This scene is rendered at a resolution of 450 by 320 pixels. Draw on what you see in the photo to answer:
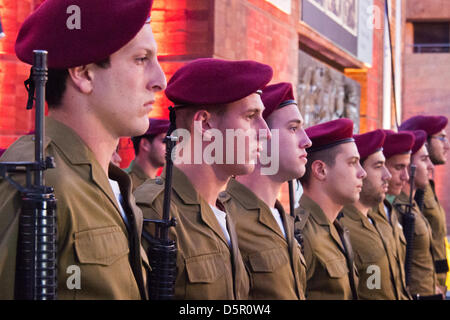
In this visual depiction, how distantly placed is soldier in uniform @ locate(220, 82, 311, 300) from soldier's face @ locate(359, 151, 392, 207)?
1.47 metres

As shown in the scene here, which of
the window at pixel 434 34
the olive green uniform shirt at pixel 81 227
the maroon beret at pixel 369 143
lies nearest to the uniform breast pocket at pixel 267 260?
the olive green uniform shirt at pixel 81 227

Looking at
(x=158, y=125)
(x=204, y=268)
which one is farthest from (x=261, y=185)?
(x=158, y=125)

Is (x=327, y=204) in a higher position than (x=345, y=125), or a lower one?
lower

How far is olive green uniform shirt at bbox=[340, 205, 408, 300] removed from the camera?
4688 mm

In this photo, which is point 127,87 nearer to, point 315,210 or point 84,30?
point 84,30

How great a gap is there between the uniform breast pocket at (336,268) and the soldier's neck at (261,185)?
1.89ft

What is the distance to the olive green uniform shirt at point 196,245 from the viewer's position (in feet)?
8.79

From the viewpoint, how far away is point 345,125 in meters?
4.40

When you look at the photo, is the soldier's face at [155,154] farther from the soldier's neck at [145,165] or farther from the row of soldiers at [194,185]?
the row of soldiers at [194,185]

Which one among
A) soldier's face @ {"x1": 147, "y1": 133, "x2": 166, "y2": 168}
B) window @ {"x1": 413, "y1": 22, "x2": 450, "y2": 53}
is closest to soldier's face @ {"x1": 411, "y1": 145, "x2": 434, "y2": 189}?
soldier's face @ {"x1": 147, "y1": 133, "x2": 166, "y2": 168}

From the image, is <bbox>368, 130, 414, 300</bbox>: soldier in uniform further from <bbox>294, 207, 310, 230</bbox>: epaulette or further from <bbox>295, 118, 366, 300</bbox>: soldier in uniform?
<bbox>294, 207, 310, 230</bbox>: epaulette

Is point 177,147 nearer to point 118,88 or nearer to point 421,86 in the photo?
point 118,88

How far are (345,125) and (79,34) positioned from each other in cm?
250
